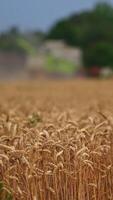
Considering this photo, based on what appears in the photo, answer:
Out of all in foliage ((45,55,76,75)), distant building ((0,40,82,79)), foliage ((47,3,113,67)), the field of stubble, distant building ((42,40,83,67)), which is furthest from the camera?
distant building ((42,40,83,67))

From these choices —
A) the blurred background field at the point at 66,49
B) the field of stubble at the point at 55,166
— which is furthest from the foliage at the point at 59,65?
the field of stubble at the point at 55,166

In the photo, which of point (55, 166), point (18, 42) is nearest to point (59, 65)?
point (18, 42)

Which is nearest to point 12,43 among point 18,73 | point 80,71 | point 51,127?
point 80,71

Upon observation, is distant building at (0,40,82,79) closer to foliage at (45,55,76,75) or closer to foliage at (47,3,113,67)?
foliage at (45,55,76,75)

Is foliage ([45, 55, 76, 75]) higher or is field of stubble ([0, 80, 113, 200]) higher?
foliage ([45, 55, 76, 75])

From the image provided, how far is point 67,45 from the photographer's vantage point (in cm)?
10081

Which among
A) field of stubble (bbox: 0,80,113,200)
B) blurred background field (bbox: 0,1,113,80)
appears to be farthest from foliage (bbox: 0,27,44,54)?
field of stubble (bbox: 0,80,113,200)

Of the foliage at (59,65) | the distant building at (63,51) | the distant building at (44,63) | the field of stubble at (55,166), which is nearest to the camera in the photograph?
the field of stubble at (55,166)

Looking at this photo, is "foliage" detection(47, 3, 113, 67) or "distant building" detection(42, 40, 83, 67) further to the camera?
"distant building" detection(42, 40, 83, 67)

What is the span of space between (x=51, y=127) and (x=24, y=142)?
733 mm

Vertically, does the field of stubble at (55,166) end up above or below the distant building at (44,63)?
below

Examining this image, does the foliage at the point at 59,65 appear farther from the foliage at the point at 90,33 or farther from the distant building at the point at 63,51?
the foliage at the point at 90,33

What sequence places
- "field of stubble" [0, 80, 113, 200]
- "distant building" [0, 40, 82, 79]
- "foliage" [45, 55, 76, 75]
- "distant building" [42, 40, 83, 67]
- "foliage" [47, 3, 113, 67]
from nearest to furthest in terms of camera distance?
1. "field of stubble" [0, 80, 113, 200]
2. "distant building" [0, 40, 82, 79]
3. "foliage" [45, 55, 76, 75]
4. "foliage" [47, 3, 113, 67]
5. "distant building" [42, 40, 83, 67]

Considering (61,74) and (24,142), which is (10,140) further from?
(61,74)
